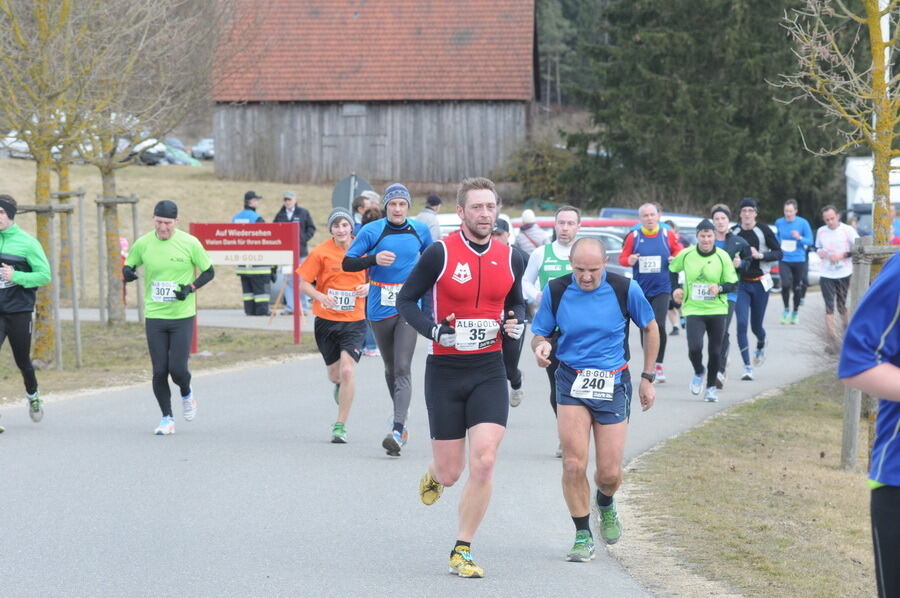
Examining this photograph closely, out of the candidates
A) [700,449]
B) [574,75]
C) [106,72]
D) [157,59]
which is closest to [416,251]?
[700,449]

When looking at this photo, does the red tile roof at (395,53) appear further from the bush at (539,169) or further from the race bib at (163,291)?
the race bib at (163,291)

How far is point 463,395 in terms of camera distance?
24.2ft

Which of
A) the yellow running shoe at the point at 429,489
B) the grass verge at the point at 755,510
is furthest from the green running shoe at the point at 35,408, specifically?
the yellow running shoe at the point at 429,489

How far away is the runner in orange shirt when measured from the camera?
1168cm

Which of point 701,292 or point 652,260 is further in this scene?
point 652,260

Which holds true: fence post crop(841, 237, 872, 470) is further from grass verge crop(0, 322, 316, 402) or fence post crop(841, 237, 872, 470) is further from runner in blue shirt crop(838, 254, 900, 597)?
grass verge crop(0, 322, 316, 402)

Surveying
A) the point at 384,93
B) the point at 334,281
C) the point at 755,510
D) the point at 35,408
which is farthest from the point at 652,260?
the point at 384,93

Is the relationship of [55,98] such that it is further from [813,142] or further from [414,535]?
[813,142]

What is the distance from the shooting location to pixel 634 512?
Answer: 893 centimetres

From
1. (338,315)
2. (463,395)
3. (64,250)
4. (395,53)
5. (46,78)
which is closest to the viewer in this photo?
(463,395)

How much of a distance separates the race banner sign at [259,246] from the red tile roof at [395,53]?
1234 inches

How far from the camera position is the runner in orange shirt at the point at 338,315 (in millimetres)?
11680

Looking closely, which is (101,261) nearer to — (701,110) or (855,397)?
(855,397)

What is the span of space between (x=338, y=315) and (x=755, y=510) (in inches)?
168
